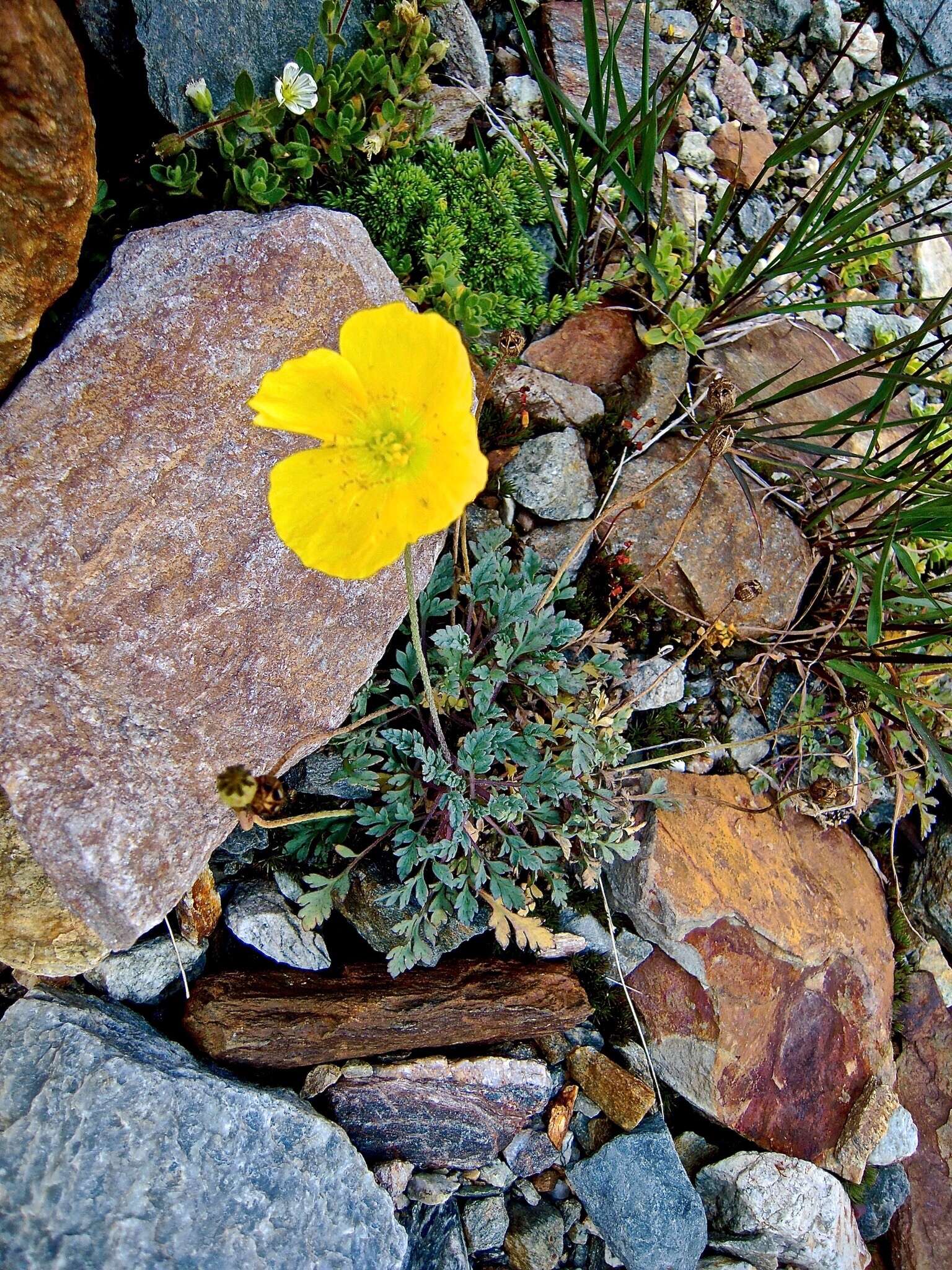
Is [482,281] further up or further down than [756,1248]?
further up

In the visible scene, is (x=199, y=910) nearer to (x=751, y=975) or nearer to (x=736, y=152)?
(x=751, y=975)

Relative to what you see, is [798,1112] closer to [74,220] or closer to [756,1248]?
[756,1248]

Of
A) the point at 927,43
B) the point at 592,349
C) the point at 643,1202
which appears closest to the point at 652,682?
the point at 592,349

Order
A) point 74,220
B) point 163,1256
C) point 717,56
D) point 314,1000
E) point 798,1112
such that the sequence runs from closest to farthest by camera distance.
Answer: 1. point 163,1256
2. point 74,220
3. point 314,1000
4. point 798,1112
5. point 717,56

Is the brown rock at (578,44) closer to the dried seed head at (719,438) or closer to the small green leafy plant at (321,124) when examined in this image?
the small green leafy plant at (321,124)

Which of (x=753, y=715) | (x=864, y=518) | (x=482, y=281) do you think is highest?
(x=482, y=281)

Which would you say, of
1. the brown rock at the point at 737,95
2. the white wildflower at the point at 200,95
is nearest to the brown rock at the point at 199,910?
the white wildflower at the point at 200,95

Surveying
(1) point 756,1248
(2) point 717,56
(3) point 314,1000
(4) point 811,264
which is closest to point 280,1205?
(3) point 314,1000

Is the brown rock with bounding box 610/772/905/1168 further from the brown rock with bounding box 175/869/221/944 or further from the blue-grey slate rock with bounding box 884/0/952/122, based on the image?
the blue-grey slate rock with bounding box 884/0/952/122
